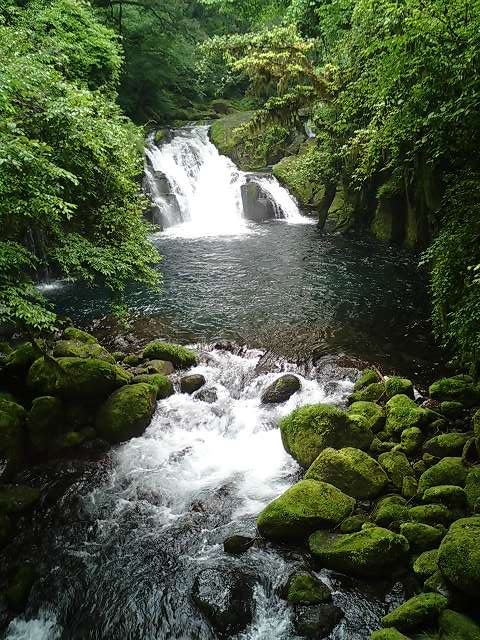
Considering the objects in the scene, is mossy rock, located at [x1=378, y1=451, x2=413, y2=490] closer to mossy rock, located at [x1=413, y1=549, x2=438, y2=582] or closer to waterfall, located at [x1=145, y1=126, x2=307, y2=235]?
mossy rock, located at [x1=413, y1=549, x2=438, y2=582]

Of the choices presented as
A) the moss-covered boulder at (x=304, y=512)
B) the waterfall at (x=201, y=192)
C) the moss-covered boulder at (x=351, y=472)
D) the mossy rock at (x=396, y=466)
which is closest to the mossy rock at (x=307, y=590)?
the moss-covered boulder at (x=304, y=512)

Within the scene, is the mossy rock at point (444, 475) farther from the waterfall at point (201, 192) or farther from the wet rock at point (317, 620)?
the waterfall at point (201, 192)

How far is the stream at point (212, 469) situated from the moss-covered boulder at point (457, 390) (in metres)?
1.41

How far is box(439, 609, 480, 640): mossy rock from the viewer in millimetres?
3839

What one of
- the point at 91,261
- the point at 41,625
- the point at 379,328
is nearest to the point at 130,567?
the point at 41,625

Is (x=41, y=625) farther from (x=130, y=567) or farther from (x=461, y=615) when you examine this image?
(x=461, y=615)

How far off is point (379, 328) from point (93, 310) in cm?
803

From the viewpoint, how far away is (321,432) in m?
6.75

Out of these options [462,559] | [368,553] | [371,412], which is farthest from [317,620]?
[371,412]

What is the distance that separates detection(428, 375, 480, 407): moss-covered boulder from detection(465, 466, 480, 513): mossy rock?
218 centimetres

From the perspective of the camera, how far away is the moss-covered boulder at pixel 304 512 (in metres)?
5.41

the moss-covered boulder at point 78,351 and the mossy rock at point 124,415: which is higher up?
the moss-covered boulder at point 78,351

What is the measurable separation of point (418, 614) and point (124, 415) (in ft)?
17.3

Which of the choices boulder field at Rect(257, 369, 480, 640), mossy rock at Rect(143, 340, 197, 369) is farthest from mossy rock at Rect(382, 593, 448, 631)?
mossy rock at Rect(143, 340, 197, 369)
